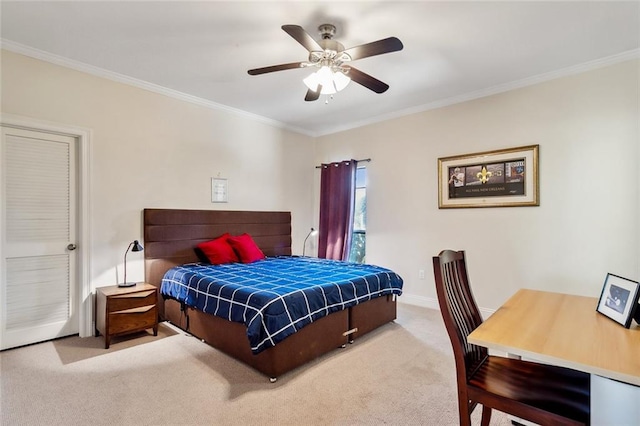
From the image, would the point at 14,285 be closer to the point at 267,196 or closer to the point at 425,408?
the point at 267,196

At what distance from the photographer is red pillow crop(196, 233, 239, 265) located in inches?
150

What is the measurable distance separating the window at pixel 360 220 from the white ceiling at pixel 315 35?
1487mm

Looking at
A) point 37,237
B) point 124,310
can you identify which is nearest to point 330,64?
point 124,310

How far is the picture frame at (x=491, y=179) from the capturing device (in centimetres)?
339

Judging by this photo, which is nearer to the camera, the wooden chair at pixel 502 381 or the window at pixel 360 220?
the wooden chair at pixel 502 381

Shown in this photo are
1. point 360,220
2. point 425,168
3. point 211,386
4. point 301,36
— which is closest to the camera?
point 301,36

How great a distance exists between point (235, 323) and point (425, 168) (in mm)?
3107

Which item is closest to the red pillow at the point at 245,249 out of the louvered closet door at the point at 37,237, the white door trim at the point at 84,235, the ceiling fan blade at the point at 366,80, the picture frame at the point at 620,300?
the white door trim at the point at 84,235

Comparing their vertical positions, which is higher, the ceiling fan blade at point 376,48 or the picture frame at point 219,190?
the ceiling fan blade at point 376,48

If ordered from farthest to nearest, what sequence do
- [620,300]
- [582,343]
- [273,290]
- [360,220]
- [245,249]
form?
1. [360,220]
2. [245,249]
3. [273,290]
4. [620,300]
5. [582,343]

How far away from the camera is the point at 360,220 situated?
495 centimetres

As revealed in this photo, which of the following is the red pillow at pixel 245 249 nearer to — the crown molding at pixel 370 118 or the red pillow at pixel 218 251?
the red pillow at pixel 218 251

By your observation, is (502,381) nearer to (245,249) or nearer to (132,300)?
(132,300)

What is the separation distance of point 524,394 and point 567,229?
2.58m
